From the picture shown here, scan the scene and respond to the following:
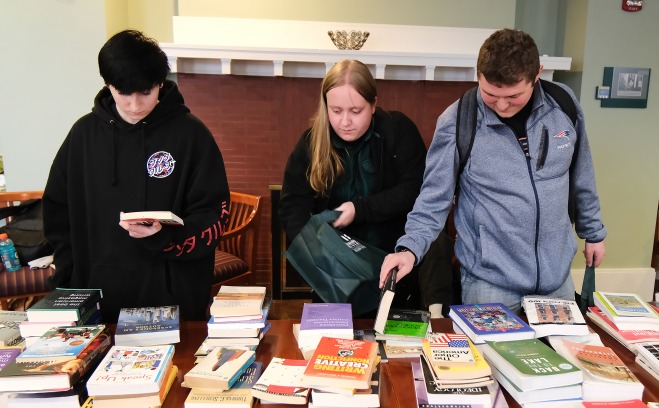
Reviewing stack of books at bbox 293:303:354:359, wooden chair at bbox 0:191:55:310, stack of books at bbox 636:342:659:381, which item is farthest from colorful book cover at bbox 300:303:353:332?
wooden chair at bbox 0:191:55:310

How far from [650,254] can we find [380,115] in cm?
302

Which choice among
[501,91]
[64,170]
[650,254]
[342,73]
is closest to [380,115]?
→ [342,73]

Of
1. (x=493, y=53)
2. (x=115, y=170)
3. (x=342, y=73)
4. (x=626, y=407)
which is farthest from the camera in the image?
(x=342, y=73)

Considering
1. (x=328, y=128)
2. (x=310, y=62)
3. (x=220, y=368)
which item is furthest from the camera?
(x=310, y=62)

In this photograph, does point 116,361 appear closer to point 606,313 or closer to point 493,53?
point 493,53

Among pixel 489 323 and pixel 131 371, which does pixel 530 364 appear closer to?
pixel 489 323

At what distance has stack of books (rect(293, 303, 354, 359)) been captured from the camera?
1.26 m

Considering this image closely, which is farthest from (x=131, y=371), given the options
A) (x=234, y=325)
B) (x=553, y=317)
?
(x=553, y=317)

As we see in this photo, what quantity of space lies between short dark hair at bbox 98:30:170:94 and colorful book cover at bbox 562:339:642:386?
4.53 feet

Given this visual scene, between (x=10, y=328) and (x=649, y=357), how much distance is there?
5.65ft

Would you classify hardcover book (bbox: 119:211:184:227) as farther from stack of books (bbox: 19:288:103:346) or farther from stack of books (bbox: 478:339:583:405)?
stack of books (bbox: 478:339:583:405)

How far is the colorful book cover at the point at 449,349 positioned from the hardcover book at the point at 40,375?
0.81 meters

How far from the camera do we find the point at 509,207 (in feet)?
4.73

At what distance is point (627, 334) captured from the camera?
1319 mm
